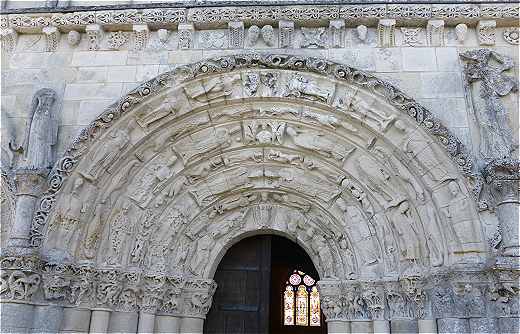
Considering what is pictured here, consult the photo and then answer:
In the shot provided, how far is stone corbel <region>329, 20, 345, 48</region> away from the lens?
5430 mm

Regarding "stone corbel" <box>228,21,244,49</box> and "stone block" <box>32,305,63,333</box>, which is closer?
"stone block" <box>32,305,63,333</box>

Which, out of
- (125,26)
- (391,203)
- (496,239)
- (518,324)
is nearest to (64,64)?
(125,26)

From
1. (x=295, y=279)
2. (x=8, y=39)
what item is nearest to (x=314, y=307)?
(x=295, y=279)

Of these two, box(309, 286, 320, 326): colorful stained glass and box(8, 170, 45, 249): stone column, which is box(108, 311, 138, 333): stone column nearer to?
box(8, 170, 45, 249): stone column

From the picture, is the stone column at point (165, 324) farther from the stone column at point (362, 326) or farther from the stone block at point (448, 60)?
the stone block at point (448, 60)

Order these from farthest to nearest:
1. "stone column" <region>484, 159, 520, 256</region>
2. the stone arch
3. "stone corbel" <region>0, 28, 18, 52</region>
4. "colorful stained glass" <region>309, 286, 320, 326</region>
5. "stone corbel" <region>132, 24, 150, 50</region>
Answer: "colorful stained glass" <region>309, 286, 320, 326</region> < "stone corbel" <region>0, 28, 18, 52</region> < "stone corbel" <region>132, 24, 150, 50</region> < the stone arch < "stone column" <region>484, 159, 520, 256</region>

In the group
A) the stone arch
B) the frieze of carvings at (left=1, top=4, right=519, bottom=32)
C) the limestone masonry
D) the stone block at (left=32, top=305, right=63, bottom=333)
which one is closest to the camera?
the stone block at (left=32, top=305, right=63, bottom=333)

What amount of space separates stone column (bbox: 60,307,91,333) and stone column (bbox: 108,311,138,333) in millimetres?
252

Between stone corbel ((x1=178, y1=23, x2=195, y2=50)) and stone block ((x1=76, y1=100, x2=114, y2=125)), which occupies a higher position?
stone corbel ((x1=178, y1=23, x2=195, y2=50))

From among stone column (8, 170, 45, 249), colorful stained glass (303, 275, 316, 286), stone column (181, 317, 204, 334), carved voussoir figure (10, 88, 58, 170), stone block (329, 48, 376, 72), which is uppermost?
stone block (329, 48, 376, 72)

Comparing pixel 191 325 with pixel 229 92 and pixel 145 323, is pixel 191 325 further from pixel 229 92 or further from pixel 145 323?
pixel 229 92

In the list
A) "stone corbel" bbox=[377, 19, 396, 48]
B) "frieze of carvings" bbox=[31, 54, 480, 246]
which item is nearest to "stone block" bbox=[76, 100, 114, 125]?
"frieze of carvings" bbox=[31, 54, 480, 246]

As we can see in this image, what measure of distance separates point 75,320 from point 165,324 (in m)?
0.96

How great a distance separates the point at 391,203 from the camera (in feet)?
16.4
